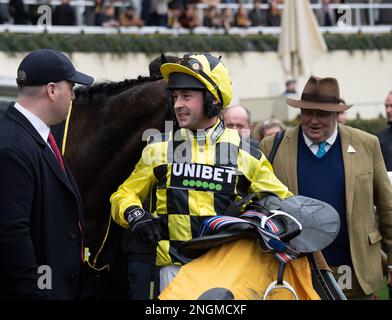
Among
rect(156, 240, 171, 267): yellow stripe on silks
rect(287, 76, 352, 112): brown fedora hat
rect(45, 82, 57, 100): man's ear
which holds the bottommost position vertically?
rect(156, 240, 171, 267): yellow stripe on silks

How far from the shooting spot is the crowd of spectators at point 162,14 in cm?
1561

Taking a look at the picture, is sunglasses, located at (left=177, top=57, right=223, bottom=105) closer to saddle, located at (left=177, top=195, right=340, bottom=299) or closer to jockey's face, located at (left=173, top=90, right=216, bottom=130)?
jockey's face, located at (left=173, top=90, right=216, bottom=130)

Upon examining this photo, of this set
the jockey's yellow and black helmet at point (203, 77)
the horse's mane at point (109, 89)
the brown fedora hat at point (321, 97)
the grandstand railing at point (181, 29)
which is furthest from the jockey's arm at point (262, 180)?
the grandstand railing at point (181, 29)

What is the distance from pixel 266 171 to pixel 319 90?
3.10 feet

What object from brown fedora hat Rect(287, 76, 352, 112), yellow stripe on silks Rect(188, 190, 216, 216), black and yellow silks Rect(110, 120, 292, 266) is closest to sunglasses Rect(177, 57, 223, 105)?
black and yellow silks Rect(110, 120, 292, 266)

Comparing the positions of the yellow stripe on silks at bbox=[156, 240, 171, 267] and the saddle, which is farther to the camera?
the yellow stripe on silks at bbox=[156, 240, 171, 267]

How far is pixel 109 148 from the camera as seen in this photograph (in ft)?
17.1

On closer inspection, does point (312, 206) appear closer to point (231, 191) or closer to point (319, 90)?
point (231, 191)

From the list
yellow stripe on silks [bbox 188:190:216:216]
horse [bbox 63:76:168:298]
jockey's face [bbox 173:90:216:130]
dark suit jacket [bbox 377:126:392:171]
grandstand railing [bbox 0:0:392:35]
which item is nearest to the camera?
yellow stripe on silks [bbox 188:190:216:216]

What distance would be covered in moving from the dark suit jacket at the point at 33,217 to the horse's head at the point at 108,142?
1.07 meters

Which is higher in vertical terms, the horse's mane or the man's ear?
the man's ear

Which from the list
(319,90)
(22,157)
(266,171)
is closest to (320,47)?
(319,90)

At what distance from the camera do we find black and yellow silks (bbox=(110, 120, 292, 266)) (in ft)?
14.1

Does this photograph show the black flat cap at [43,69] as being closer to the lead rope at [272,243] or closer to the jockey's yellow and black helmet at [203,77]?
the jockey's yellow and black helmet at [203,77]
